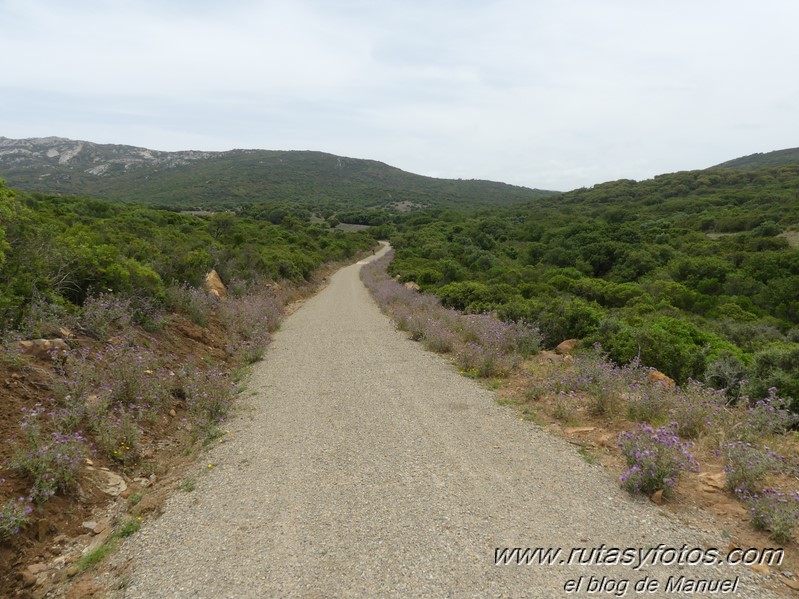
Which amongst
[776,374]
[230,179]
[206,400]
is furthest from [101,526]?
[230,179]

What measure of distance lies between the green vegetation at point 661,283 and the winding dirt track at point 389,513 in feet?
13.5

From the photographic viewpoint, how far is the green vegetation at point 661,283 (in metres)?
8.89

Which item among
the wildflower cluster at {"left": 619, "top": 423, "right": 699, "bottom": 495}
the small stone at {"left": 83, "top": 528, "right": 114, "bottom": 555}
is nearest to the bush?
the wildflower cluster at {"left": 619, "top": 423, "right": 699, "bottom": 495}

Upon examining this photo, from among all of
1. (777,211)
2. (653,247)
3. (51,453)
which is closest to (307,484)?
(51,453)

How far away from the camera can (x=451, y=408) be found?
6.88 meters

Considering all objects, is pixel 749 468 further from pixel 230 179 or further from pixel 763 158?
pixel 763 158

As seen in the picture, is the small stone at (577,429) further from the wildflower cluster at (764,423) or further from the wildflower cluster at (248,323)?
the wildflower cluster at (248,323)

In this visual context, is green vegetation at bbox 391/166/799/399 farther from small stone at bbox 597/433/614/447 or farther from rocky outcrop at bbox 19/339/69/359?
rocky outcrop at bbox 19/339/69/359

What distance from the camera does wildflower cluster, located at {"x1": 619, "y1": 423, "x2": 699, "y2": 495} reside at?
4.24 metres

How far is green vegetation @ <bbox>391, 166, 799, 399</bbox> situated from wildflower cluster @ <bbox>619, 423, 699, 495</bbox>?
3.07 m

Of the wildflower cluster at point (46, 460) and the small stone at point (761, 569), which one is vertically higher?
the small stone at point (761, 569)

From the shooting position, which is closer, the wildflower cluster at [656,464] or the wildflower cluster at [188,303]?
the wildflower cluster at [656,464]

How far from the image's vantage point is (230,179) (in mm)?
134250

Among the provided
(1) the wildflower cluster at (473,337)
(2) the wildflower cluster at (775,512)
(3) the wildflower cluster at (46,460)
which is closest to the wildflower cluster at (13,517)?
(3) the wildflower cluster at (46,460)
